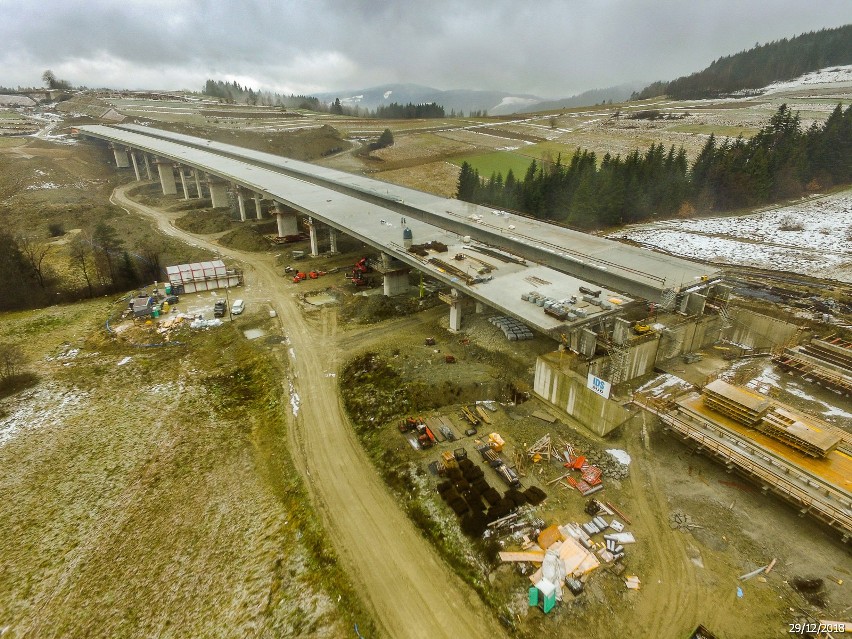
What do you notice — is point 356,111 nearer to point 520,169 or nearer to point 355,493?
point 520,169

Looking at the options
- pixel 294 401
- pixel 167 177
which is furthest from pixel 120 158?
pixel 294 401

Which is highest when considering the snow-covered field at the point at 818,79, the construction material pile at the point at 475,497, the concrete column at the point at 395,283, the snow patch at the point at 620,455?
the snow-covered field at the point at 818,79

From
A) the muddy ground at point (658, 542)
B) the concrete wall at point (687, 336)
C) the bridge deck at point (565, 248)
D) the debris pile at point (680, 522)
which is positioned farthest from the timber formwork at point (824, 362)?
the debris pile at point (680, 522)

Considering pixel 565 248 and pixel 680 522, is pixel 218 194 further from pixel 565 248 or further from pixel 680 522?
pixel 680 522

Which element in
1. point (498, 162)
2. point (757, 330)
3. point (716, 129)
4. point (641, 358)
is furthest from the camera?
point (716, 129)

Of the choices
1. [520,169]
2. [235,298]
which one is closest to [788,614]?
[235,298]

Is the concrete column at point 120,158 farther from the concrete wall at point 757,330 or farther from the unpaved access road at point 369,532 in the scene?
the concrete wall at point 757,330
